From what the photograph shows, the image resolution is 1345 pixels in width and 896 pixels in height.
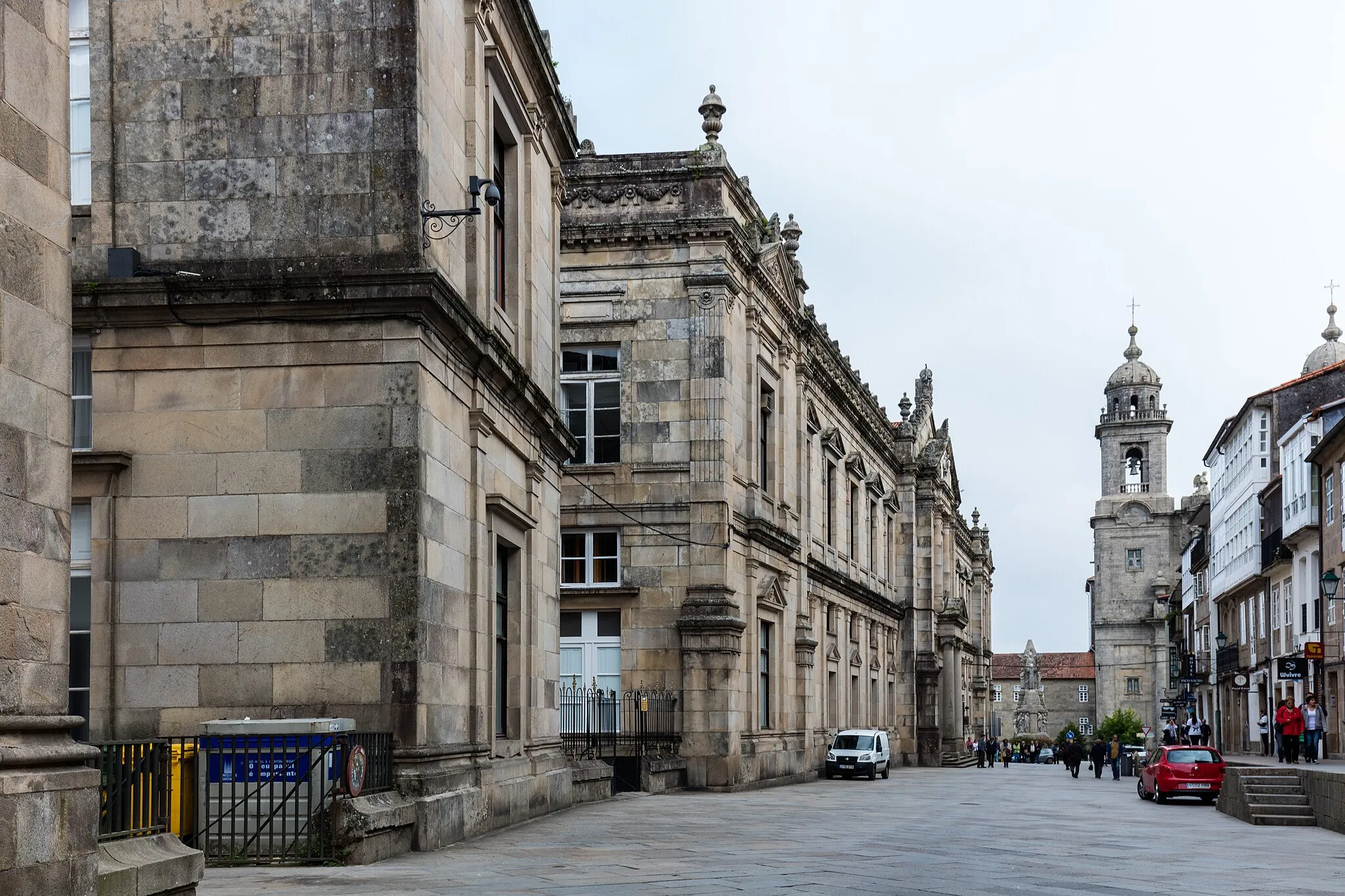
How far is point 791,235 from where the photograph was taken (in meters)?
41.9

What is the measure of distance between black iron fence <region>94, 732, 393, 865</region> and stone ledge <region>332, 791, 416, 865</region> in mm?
106

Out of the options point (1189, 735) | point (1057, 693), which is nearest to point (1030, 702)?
point (1057, 693)

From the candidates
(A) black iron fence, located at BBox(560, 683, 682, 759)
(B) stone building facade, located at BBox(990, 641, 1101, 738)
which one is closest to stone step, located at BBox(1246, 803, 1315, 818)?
(A) black iron fence, located at BBox(560, 683, 682, 759)

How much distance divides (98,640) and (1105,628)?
10756cm

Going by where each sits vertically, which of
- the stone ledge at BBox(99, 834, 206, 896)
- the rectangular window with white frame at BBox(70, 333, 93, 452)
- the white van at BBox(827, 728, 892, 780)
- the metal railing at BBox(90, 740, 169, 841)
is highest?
the rectangular window with white frame at BBox(70, 333, 93, 452)

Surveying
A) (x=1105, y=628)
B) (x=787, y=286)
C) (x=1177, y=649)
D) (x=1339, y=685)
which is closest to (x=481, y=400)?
(x=787, y=286)

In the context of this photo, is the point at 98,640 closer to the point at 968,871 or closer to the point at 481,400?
the point at 481,400

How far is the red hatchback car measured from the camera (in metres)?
31.8

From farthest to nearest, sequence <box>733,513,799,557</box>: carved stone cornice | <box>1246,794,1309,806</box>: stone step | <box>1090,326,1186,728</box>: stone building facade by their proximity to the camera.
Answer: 1. <box>1090,326,1186,728</box>: stone building facade
2. <box>733,513,799,557</box>: carved stone cornice
3. <box>1246,794,1309,806</box>: stone step

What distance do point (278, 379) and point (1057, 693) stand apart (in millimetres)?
139800

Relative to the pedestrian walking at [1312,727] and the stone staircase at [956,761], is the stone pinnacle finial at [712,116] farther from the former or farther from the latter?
the stone staircase at [956,761]

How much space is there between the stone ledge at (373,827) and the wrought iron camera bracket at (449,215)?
5313mm

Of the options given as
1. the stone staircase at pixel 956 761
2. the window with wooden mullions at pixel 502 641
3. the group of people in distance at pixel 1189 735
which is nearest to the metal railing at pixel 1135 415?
the stone staircase at pixel 956 761

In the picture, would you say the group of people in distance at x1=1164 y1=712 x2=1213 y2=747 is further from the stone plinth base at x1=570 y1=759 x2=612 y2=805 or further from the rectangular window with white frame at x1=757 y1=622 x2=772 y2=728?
the stone plinth base at x1=570 y1=759 x2=612 y2=805
